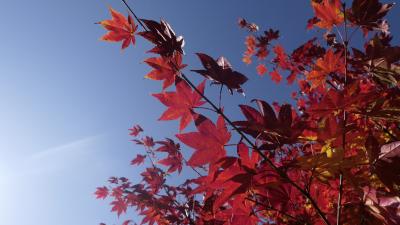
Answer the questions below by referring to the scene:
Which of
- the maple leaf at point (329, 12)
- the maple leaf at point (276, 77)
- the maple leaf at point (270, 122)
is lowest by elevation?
the maple leaf at point (270, 122)

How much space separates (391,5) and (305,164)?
140 cm

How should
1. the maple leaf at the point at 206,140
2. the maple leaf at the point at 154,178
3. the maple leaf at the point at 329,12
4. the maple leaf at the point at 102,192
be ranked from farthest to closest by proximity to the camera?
the maple leaf at the point at 102,192 → the maple leaf at the point at 154,178 → the maple leaf at the point at 329,12 → the maple leaf at the point at 206,140

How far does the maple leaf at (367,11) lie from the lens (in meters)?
1.89

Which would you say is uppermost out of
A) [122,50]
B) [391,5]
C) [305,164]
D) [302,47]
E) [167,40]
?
[302,47]

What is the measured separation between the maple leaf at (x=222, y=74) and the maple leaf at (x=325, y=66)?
4.41 feet

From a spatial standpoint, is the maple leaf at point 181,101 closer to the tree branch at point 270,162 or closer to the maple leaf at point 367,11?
the tree branch at point 270,162

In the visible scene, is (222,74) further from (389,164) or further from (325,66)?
(325,66)

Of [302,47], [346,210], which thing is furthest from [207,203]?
[302,47]

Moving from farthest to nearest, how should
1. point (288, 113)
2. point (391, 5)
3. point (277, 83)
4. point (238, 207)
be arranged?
point (277, 83), point (391, 5), point (238, 207), point (288, 113)

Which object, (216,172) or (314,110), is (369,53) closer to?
(314,110)

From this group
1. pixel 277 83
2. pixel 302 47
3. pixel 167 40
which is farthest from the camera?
pixel 277 83

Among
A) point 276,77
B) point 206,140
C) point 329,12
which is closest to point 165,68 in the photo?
point 206,140

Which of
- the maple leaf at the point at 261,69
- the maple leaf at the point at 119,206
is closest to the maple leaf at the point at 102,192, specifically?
the maple leaf at the point at 119,206

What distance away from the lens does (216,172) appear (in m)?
1.33
